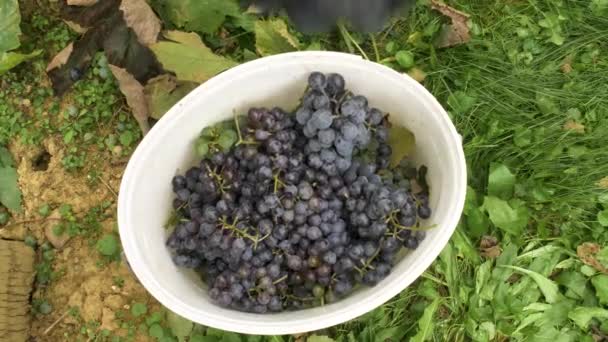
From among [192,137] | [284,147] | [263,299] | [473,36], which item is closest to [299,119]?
[284,147]

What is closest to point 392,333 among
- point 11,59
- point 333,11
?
point 333,11

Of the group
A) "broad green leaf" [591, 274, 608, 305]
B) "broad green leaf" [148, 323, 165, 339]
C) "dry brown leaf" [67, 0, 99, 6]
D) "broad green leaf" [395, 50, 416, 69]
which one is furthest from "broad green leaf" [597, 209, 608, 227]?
"dry brown leaf" [67, 0, 99, 6]

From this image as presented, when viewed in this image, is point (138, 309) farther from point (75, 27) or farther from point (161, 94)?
point (75, 27)

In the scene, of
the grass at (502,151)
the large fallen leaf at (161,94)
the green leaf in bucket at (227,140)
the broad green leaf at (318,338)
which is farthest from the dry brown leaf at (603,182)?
the large fallen leaf at (161,94)

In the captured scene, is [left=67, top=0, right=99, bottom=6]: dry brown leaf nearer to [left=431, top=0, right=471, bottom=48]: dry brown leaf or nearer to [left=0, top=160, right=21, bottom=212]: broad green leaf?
[left=0, top=160, right=21, bottom=212]: broad green leaf

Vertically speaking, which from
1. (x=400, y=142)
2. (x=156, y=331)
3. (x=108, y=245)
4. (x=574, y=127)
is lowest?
(x=156, y=331)

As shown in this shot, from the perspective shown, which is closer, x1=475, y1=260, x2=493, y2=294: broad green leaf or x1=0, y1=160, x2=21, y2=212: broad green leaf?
→ x1=475, y1=260, x2=493, y2=294: broad green leaf

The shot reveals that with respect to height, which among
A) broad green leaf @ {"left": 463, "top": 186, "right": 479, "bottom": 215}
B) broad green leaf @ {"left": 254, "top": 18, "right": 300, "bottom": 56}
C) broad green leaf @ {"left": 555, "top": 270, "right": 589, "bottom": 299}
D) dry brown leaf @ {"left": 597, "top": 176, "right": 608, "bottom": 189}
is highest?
broad green leaf @ {"left": 254, "top": 18, "right": 300, "bottom": 56}

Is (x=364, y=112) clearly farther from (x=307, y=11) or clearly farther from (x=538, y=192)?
(x=538, y=192)
